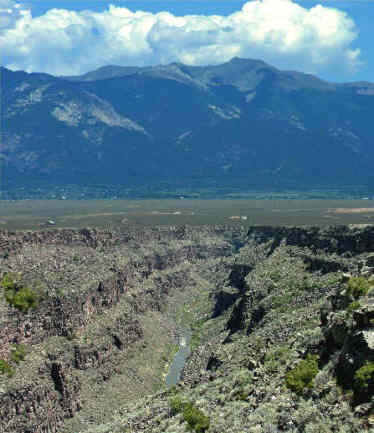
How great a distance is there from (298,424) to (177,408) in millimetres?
21802

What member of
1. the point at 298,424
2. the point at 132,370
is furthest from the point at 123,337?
the point at 298,424

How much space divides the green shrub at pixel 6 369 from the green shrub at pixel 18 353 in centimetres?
247

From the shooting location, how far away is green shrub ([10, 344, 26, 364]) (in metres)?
99.0

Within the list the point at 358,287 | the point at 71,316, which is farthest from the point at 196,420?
the point at 71,316

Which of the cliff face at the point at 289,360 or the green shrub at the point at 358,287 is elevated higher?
the green shrub at the point at 358,287

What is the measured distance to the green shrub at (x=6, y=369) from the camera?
94.4 metres

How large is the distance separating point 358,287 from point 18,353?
183ft

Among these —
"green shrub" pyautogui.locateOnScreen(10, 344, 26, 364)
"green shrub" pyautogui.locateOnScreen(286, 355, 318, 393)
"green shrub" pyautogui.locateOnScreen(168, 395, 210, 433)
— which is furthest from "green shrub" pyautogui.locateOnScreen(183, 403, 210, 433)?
"green shrub" pyautogui.locateOnScreen(10, 344, 26, 364)

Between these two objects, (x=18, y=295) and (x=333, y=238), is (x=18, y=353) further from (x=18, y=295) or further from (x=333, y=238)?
(x=333, y=238)

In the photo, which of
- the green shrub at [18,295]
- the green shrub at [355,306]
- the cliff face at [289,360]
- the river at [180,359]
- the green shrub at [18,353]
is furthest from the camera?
the river at [180,359]

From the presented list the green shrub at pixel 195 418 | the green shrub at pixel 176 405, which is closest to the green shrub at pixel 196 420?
the green shrub at pixel 195 418

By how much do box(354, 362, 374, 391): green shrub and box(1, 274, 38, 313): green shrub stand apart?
7159 centimetres

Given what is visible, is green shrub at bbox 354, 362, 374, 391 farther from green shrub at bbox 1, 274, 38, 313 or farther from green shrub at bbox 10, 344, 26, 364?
green shrub at bbox 1, 274, 38, 313

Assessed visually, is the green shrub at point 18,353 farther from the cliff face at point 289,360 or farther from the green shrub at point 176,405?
the green shrub at point 176,405
